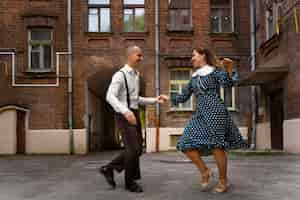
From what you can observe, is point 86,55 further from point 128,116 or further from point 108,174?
point 128,116

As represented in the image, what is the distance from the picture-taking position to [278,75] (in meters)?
16.5

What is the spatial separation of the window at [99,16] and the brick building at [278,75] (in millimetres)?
6239

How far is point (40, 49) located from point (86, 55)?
6.29 ft

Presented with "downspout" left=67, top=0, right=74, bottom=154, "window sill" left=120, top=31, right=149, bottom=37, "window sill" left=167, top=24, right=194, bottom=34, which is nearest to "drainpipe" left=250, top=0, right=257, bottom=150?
"window sill" left=167, top=24, right=194, bottom=34

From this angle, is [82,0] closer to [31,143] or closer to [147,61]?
[147,61]

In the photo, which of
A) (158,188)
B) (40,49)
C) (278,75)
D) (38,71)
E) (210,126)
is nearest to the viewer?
(210,126)

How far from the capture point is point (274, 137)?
17969 mm

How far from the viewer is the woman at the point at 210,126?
5910mm

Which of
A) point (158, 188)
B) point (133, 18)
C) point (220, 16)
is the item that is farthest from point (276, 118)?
point (158, 188)

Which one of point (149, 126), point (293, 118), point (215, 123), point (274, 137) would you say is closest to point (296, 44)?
point (293, 118)

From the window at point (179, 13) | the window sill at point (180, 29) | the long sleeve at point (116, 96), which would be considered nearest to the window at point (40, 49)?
the window sill at point (180, 29)

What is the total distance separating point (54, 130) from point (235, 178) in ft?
43.6

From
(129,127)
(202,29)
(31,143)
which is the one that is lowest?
(31,143)

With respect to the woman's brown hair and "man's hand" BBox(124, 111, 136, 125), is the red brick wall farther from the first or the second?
"man's hand" BBox(124, 111, 136, 125)
